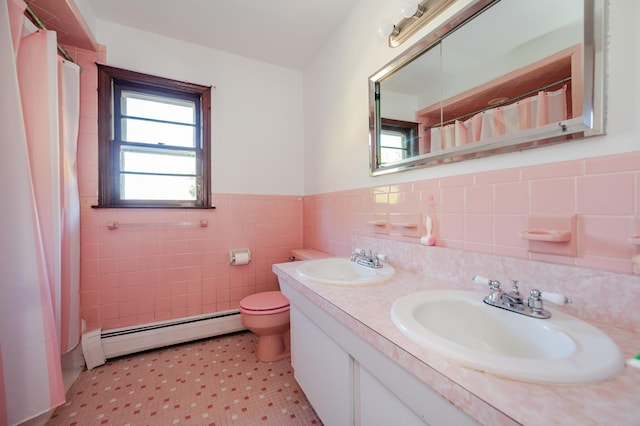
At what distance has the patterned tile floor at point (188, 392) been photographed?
1.29 metres

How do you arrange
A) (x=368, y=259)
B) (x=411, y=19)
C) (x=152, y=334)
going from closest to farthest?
(x=411, y=19) < (x=368, y=259) < (x=152, y=334)

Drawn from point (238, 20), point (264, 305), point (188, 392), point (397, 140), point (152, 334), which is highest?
point (238, 20)

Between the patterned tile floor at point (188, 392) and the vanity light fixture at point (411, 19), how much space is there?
81.1 inches

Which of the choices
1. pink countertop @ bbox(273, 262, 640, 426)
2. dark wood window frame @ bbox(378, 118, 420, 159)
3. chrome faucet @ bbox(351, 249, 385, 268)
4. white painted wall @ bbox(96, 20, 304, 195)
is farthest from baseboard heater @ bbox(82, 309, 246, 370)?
dark wood window frame @ bbox(378, 118, 420, 159)

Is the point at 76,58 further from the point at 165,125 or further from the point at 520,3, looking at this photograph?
the point at 520,3

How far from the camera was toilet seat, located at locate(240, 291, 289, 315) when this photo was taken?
1694mm

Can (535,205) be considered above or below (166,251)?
above

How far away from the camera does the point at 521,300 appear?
0.74 m

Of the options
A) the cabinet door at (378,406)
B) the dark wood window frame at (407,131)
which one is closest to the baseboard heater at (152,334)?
the cabinet door at (378,406)

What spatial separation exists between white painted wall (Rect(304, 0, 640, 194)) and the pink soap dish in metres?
0.23

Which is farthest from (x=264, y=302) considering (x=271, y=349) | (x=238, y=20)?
(x=238, y=20)

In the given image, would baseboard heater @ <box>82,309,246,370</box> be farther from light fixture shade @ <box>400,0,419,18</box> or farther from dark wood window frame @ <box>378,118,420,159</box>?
light fixture shade @ <box>400,0,419,18</box>

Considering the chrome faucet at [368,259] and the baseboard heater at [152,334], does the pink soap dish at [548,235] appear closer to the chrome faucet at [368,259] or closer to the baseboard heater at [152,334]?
the chrome faucet at [368,259]

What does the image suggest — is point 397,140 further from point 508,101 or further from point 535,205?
point 535,205
